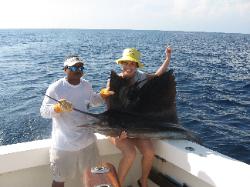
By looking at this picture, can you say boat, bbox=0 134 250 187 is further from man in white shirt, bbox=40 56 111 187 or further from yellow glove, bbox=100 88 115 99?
yellow glove, bbox=100 88 115 99

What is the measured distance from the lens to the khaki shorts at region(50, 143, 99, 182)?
8.73 ft

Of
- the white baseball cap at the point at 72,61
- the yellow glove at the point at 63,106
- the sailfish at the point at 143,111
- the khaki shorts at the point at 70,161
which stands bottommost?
the khaki shorts at the point at 70,161

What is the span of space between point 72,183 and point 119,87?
33.2 inches

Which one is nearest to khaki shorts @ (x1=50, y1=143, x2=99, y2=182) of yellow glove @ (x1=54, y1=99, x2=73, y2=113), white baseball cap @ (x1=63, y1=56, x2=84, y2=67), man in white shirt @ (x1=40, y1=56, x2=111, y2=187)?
man in white shirt @ (x1=40, y1=56, x2=111, y2=187)

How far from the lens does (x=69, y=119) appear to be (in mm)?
2689

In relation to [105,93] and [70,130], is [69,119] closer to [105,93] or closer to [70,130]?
[70,130]

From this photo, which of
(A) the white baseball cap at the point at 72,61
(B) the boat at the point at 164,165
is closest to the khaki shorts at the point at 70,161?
(B) the boat at the point at 164,165

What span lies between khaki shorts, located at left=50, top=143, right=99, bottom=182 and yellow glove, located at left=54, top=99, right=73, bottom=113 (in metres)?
0.36

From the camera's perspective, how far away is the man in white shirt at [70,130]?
266 centimetres

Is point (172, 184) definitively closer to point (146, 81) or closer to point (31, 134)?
point (146, 81)

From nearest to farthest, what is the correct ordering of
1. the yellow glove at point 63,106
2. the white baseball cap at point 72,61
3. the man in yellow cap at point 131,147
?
the yellow glove at point 63,106, the white baseball cap at point 72,61, the man in yellow cap at point 131,147

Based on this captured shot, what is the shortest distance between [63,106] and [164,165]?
998 millimetres

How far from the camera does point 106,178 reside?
2.12m

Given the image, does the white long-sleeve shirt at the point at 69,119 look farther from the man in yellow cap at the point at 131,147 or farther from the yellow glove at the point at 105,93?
Answer: the man in yellow cap at the point at 131,147
